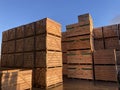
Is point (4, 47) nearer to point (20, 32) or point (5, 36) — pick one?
point (5, 36)

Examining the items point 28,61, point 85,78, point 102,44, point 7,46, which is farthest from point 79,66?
point 7,46

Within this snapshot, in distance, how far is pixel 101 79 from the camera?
8164 millimetres

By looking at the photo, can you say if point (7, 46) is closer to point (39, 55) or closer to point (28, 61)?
point (28, 61)

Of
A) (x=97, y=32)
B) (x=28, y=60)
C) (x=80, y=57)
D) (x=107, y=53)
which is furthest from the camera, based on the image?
(x=97, y=32)

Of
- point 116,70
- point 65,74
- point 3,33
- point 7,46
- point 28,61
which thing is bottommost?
point 65,74

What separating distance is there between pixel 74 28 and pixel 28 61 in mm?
4917

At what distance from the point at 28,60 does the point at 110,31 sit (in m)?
6.91

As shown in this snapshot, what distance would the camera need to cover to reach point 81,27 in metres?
9.62

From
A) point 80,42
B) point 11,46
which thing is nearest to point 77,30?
point 80,42

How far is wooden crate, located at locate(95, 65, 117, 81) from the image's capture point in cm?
→ 778

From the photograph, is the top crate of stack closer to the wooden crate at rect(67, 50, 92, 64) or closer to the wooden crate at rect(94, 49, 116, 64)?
the wooden crate at rect(67, 50, 92, 64)

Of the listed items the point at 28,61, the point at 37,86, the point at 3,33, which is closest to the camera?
the point at 37,86

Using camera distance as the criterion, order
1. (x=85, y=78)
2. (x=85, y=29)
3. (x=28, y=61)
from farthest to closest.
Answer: (x=85, y=29)
(x=85, y=78)
(x=28, y=61)

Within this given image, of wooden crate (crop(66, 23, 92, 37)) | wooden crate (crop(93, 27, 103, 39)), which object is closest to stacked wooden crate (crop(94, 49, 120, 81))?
wooden crate (crop(93, 27, 103, 39))
